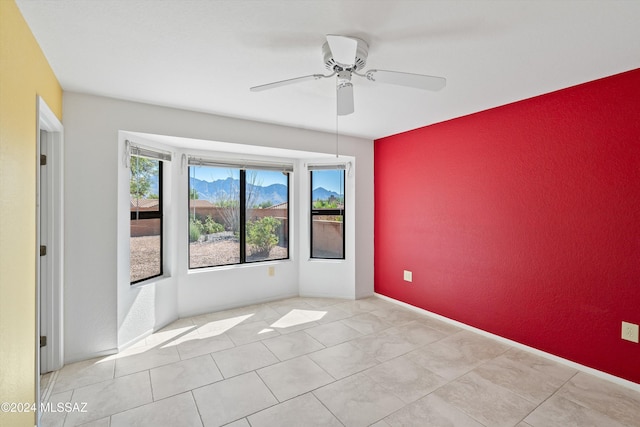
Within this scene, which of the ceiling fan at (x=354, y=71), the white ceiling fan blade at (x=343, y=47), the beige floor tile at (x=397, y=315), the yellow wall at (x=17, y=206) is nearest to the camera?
the yellow wall at (x=17, y=206)

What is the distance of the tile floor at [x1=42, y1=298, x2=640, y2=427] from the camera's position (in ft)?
6.06

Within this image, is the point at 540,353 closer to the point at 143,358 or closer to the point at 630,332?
the point at 630,332

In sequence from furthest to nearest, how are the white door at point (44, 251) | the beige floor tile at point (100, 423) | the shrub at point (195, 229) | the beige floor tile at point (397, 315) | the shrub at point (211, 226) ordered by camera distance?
the shrub at point (211, 226), the shrub at point (195, 229), the beige floor tile at point (397, 315), the white door at point (44, 251), the beige floor tile at point (100, 423)

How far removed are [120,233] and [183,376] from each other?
1.37 meters

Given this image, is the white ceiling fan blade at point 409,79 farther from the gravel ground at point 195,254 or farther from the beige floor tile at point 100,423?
the gravel ground at point 195,254

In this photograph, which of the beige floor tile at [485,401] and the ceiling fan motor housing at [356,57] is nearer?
the ceiling fan motor housing at [356,57]

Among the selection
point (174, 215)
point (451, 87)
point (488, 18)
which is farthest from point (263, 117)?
point (488, 18)

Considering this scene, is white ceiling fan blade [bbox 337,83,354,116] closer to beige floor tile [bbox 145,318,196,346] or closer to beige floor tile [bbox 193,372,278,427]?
beige floor tile [bbox 193,372,278,427]

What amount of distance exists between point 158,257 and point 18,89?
2.25 m

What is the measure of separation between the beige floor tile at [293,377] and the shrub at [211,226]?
198 centimetres

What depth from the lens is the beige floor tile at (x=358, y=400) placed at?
185 cm

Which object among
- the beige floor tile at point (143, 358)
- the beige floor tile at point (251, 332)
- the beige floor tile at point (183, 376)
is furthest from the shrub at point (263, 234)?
the beige floor tile at point (183, 376)

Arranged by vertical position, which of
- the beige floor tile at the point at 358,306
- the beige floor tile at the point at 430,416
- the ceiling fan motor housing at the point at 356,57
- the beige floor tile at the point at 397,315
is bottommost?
the beige floor tile at the point at 430,416

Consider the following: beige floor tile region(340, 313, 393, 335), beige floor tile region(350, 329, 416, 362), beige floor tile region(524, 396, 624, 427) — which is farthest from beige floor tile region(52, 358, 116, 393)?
beige floor tile region(524, 396, 624, 427)
